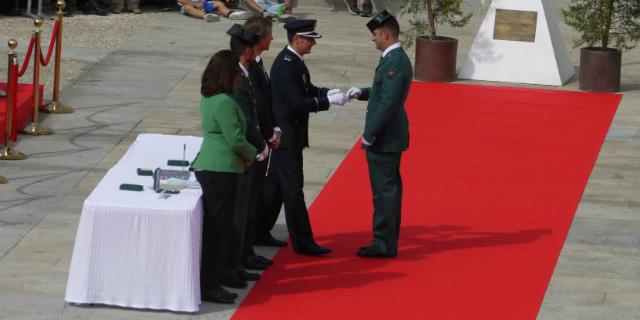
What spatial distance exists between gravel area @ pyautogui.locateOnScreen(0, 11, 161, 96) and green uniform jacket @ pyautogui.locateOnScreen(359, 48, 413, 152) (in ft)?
23.5

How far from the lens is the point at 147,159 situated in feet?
34.0

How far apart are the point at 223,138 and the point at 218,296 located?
1153 millimetres

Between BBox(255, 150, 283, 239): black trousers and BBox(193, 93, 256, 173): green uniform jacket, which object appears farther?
BBox(255, 150, 283, 239): black trousers

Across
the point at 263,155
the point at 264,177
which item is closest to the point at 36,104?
the point at 264,177

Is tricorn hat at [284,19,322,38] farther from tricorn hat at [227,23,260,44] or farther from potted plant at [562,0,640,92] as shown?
potted plant at [562,0,640,92]

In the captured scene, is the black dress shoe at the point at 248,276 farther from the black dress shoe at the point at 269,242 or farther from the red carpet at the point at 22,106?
the red carpet at the point at 22,106

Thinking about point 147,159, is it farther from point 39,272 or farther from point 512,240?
point 512,240

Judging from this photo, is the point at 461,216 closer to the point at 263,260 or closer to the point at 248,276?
the point at 263,260

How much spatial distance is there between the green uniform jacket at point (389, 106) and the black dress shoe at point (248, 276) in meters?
1.39

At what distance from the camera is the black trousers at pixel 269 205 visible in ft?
35.9

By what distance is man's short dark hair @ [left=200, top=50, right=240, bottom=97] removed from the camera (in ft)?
30.7

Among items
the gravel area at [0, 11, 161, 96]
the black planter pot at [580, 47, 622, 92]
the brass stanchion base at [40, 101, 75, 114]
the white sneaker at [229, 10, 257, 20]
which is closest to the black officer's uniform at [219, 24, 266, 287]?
the brass stanchion base at [40, 101, 75, 114]

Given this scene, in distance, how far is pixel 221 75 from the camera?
934 cm

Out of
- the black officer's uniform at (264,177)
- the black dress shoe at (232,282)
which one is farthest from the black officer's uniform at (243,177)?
the black officer's uniform at (264,177)
